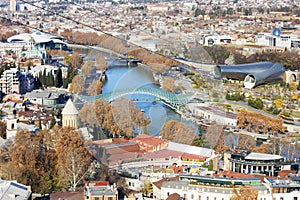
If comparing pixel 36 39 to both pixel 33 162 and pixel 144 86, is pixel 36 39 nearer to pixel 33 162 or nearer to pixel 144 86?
pixel 144 86

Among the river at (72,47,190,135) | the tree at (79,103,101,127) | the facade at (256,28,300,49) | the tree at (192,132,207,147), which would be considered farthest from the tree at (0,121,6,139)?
the facade at (256,28,300,49)

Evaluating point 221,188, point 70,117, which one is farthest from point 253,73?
point 221,188

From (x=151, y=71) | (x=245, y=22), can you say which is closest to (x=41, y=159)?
(x=151, y=71)

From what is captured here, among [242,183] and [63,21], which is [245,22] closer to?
[63,21]

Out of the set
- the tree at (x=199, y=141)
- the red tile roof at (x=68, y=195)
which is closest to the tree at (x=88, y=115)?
the tree at (x=199, y=141)

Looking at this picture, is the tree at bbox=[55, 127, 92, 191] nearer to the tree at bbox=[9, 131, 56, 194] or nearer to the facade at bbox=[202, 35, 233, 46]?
the tree at bbox=[9, 131, 56, 194]

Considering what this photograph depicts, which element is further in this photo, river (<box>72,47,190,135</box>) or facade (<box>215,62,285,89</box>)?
facade (<box>215,62,285,89</box>)
